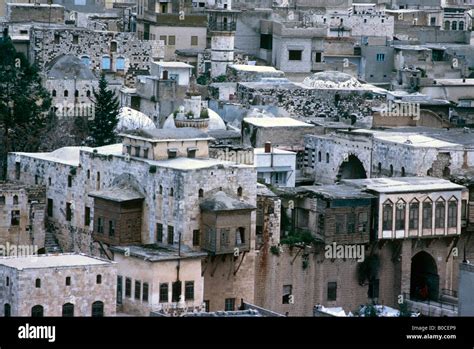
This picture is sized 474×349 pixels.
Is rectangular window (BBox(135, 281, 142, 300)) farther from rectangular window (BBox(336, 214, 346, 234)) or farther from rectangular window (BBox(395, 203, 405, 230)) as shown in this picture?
rectangular window (BBox(395, 203, 405, 230))

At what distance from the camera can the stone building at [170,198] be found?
4322cm

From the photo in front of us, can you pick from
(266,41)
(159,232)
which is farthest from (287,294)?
(266,41)

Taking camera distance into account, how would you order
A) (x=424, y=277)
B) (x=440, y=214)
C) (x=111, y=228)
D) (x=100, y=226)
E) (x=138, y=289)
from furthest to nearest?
(x=424, y=277) → (x=440, y=214) → (x=100, y=226) → (x=111, y=228) → (x=138, y=289)

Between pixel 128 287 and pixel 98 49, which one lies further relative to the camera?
pixel 98 49

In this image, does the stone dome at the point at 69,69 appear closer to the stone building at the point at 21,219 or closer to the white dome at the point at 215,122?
the white dome at the point at 215,122

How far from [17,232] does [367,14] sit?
39.5 m

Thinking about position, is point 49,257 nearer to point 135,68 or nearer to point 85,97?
point 85,97

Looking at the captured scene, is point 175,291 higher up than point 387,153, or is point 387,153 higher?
point 387,153

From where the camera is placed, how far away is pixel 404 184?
48500 mm

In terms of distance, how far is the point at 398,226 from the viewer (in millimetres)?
47938

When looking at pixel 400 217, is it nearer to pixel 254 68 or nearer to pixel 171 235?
pixel 171 235

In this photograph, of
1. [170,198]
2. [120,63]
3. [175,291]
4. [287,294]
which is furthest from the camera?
[120,63]

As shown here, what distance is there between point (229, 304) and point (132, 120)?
12.7m

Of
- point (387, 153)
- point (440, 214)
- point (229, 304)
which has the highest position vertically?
point (387, 153)
